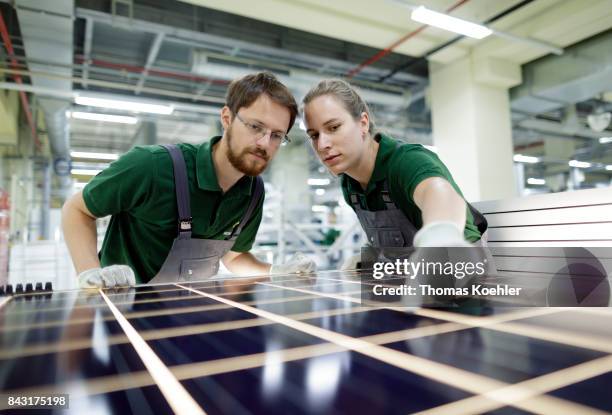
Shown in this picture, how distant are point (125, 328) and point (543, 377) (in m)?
0.60

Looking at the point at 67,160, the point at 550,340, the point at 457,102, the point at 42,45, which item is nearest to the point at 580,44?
the point at 457,102

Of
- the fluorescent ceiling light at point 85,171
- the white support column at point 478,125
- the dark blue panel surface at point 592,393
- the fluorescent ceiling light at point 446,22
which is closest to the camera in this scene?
the dark blue panel surface at point 592,393

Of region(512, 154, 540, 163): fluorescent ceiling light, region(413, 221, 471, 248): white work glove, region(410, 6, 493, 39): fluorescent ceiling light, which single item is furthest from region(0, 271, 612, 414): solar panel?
region(512, 154, 540, 163): fluorescent ceiling light

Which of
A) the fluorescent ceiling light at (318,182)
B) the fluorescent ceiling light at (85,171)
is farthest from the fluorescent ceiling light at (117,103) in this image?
the fluorescent ceiling light at (318,182)

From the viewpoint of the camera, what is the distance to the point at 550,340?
1.67 ft

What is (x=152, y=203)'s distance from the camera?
1.55 metres

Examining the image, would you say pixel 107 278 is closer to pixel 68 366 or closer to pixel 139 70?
pixel 68 366

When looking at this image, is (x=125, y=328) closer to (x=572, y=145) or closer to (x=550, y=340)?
(x=550, y=340)

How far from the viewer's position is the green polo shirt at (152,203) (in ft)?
4.93

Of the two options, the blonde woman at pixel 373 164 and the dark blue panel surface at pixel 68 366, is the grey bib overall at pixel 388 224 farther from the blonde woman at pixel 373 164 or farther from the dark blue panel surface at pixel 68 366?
the dark blue panel surface at pixel 68 366

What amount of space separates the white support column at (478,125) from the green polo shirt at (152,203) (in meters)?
4.27

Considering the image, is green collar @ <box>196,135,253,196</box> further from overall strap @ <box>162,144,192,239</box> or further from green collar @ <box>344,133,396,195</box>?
green collar @ <box>344,133,396,195</box>

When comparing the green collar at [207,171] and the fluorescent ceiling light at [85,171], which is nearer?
the green collar at [207,171]

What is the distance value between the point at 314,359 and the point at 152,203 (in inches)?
49.6
